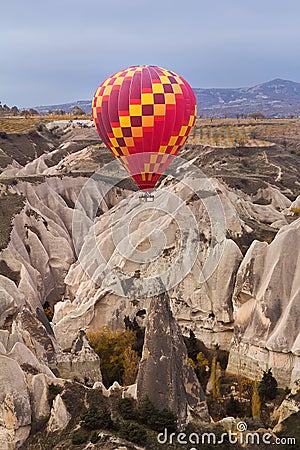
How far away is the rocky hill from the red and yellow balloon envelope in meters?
2.98

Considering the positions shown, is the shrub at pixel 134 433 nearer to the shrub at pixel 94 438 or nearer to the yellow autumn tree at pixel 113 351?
the shrub at pixel 94 438

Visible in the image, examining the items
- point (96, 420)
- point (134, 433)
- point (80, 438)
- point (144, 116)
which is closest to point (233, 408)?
point (134, 433)

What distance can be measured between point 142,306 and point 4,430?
38.3 feet

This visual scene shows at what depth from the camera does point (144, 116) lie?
83.3ft

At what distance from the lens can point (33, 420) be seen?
53.2 feet

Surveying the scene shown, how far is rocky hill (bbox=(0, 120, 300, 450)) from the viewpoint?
16.3m

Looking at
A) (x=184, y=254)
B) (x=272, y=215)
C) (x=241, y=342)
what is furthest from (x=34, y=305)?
(x=272, y=215)

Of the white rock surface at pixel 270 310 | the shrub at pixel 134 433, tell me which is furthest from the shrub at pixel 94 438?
the white rock surface at pixel 270 310

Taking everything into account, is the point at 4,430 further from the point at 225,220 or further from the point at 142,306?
the point at 225,220

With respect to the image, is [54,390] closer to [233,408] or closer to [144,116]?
[233,408]

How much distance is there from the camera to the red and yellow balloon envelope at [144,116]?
994 inches

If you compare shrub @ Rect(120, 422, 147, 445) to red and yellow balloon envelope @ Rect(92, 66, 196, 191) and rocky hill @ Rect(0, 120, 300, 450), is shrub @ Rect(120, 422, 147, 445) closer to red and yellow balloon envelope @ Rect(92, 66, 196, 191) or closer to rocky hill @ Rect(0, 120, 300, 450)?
rocky hill @ Rect(0, 120, 300, 450)

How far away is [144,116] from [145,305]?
796cm

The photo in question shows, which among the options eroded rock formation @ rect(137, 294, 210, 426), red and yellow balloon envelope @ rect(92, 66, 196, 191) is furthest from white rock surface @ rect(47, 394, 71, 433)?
red and yellow balloon envelope @ rect(92, 66, 196, 191)
